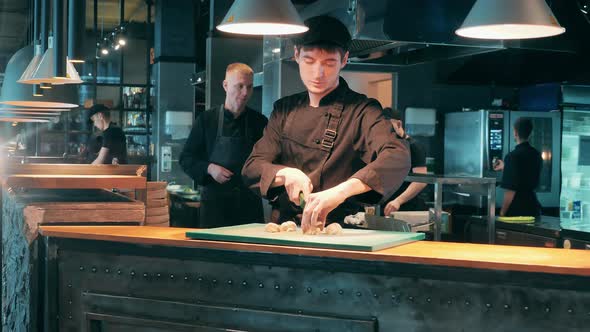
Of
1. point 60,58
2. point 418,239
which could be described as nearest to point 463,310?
point 418,239

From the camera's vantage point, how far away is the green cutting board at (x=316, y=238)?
7.22 ft

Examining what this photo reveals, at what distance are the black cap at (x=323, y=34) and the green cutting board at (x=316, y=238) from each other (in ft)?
2.54

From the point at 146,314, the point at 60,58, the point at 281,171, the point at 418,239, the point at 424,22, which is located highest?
the point at 424,22

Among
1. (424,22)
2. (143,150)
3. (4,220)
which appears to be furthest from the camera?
(143,150)

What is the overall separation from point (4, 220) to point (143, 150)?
10.4m

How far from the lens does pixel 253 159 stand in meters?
3.11

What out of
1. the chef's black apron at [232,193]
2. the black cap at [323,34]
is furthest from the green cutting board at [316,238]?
the chef's black apron at [232,193]

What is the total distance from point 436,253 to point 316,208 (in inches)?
17.6

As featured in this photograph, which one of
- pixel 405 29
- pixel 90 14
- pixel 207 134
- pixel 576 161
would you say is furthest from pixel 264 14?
pixel 90 14

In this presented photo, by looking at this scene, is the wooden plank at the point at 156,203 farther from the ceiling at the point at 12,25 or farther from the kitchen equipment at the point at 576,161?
the ceiling at the point at 12,25

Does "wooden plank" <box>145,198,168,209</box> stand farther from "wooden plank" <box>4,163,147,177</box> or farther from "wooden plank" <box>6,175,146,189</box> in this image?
"wooden plank" <box>6,175,146,189</box>

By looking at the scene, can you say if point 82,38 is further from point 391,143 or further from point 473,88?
point 473,88

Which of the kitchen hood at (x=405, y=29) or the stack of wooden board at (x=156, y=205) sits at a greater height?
the kitchen hood at (x=405, y=29)

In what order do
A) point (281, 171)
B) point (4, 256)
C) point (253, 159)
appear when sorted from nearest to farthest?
point (281, 171), point (253, 159), point (4, 256)
